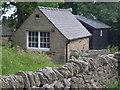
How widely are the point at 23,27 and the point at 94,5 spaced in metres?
15.1

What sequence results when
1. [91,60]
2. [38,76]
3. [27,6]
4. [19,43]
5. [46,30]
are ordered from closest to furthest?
[38,76] < [91,60] < [46,30] < [19,43] < [27,6]

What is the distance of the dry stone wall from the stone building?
8947mm

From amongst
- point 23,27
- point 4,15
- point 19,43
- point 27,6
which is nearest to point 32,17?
point 23,27

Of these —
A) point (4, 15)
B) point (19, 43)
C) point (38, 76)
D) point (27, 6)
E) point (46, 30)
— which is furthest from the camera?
point (4, 15)

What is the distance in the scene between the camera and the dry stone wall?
14.9ft

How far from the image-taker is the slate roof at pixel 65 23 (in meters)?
17.2

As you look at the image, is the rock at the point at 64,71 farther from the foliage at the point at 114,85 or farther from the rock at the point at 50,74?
the foliage at the point at 114,85

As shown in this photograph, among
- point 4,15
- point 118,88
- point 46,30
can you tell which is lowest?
point 118,88

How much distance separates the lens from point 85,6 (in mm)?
30562

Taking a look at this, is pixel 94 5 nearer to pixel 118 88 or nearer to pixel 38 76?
pixel 118 88

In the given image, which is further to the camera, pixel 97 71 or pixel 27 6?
pixel 27 6

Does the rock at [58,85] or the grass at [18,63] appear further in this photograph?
the grass at [18,63]

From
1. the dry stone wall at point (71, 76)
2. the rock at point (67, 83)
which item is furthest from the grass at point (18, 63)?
the rock at point (67, 83)

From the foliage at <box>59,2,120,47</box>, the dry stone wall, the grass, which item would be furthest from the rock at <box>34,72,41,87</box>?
the foliage at <box>59,2,120,47</box>
